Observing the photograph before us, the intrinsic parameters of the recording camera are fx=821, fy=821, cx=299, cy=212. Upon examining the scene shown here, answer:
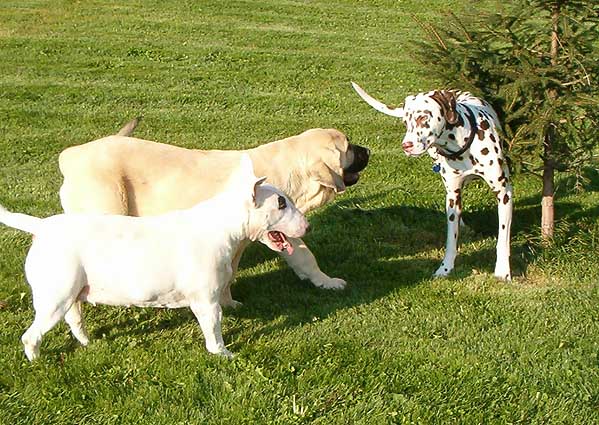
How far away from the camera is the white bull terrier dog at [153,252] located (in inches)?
205

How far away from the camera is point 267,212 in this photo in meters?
5.55

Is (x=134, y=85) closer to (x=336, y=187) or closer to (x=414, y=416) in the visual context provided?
(x=336, y=187)

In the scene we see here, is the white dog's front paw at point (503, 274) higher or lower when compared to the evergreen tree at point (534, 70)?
lower

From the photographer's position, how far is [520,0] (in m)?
7.40

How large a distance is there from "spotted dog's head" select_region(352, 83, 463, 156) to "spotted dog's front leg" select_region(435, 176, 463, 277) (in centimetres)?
75

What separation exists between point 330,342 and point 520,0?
363 cm

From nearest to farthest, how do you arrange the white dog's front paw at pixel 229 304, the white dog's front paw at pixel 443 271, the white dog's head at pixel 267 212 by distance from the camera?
the white dog's head at pixel 267 212 → the white dog's front paw at pixel 229 304 → the white dog's front paw at pixel 443 271

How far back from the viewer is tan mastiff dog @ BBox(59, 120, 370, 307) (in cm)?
643

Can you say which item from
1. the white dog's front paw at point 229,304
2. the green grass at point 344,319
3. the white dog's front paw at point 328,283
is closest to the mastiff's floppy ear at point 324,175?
the white dog's front paw at point 328,283

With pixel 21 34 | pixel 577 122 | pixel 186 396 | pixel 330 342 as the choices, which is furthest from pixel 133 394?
pixel 21 34

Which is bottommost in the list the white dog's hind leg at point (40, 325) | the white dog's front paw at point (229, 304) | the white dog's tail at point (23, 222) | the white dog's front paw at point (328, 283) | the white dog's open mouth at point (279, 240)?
the white dog's front paw at point (328, 283)

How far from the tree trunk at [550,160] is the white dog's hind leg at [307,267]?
2201mm

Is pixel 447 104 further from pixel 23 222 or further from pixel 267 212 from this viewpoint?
pixel 23 222

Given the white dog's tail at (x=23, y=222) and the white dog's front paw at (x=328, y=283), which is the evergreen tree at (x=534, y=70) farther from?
the white dog's tail at (x=23, y=222)
